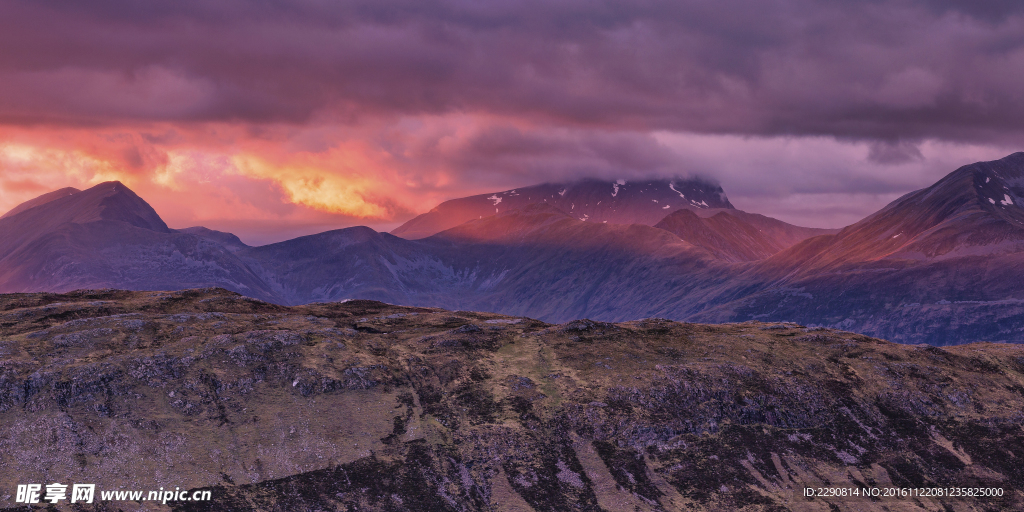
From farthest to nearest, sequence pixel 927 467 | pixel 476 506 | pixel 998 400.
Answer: pixel 998 400
pixel 927 467
pixel 476 506

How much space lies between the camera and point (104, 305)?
636ft

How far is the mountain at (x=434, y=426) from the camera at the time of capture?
138 metres

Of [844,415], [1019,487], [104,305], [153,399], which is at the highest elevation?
[104,305]

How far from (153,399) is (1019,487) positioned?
183395 mm

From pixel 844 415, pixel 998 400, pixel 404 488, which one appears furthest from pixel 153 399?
pixel 998 400

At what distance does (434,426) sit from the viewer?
16525 cm

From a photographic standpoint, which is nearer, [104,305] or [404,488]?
[404,488]

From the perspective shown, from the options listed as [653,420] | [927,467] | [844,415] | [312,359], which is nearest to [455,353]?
[312,359]

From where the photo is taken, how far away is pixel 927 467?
170500 millimetres

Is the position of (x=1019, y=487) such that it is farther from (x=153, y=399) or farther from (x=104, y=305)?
(x=104, y=305)

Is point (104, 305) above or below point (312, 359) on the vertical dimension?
above

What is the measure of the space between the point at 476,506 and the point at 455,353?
6049 cm

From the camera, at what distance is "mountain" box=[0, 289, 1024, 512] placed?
453 feet

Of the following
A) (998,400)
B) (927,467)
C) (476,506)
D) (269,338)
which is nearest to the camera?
(476,506)
